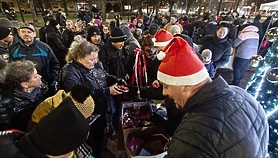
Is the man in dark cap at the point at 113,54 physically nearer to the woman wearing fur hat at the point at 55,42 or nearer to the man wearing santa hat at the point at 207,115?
the woman wearing fur hat at the point at 55,42

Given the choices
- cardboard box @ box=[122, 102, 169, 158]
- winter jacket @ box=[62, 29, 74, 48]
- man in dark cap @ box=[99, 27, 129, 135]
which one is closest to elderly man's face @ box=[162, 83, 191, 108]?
cardboard box @ box=[122, 102, 169, 158]

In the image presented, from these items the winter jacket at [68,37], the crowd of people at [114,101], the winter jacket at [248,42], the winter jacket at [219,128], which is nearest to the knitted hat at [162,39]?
the crowd of people at [114,101]

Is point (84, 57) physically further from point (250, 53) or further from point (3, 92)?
point (250, 53)

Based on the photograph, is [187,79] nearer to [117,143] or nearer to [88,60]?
[117,143]

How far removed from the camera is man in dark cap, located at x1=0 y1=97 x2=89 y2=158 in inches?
40.8

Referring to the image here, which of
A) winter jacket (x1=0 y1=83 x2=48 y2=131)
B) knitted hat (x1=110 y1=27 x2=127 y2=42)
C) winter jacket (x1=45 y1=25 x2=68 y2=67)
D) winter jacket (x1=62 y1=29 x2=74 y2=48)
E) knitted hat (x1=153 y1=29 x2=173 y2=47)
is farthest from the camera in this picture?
winter jacket (x1=62 y1=29 x2=74 y2=48)

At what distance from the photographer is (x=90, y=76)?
2521 mm

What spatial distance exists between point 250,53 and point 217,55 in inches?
42.9

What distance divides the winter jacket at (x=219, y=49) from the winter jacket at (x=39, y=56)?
3348 millimetres

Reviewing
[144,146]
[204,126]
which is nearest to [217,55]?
[144,146]

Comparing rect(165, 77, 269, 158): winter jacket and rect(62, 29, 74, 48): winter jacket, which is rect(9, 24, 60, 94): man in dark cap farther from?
rect(165, 77, 269, 158): winter jacket

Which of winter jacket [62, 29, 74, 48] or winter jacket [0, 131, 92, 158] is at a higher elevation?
winter jacket [62, 29, 74, 48]

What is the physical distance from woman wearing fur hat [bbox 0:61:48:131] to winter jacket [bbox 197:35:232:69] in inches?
147

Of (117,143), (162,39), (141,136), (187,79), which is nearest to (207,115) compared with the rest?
(187,79)
